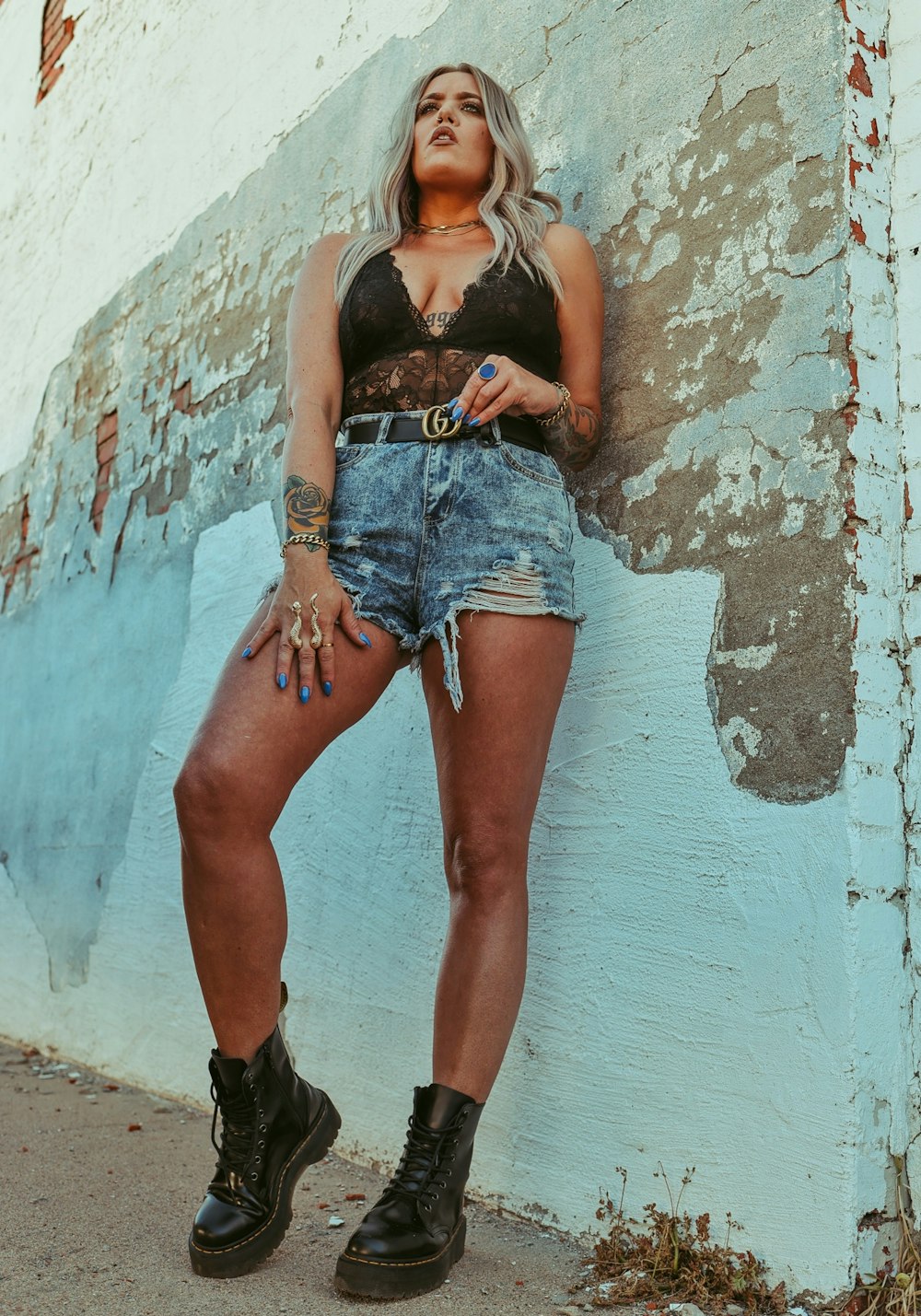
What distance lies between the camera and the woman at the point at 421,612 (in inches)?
67.0

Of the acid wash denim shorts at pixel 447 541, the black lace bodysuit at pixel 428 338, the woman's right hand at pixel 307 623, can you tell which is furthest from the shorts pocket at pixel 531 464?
the woman's right hand at pixel 307 623

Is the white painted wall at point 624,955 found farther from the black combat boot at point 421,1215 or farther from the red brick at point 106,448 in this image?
the red brick at point 106,448

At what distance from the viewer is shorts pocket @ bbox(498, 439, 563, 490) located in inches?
75.4

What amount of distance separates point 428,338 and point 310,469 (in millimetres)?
304

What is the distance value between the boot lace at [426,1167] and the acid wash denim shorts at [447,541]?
632 millimetres

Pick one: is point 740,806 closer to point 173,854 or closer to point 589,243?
point 589,243

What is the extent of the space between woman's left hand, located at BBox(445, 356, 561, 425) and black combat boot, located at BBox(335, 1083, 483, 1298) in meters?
1.02

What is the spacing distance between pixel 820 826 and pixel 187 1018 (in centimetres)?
208

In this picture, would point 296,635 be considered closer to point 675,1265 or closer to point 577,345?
point 577,345

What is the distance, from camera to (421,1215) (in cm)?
166

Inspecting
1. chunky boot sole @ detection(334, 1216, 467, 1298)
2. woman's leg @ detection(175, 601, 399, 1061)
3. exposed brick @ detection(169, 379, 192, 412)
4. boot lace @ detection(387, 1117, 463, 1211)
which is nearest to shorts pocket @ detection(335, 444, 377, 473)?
woman's leg @ detection(175, 601, 399, 1061)

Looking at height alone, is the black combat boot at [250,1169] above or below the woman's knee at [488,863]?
below

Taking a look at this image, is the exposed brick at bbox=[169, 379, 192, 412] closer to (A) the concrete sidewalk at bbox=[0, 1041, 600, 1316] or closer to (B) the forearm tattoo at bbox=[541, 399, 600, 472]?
(B) the forearm tattoo at bbox=[541, 399, 600, 472]

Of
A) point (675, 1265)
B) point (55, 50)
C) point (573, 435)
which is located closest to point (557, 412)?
point (573, 435)
